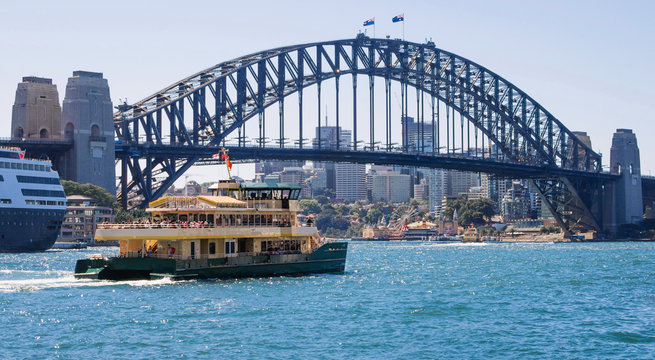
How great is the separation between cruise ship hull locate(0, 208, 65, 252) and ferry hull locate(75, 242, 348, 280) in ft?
135

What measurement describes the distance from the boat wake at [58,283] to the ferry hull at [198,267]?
39cm

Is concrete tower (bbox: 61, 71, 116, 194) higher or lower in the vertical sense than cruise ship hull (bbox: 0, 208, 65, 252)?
higher

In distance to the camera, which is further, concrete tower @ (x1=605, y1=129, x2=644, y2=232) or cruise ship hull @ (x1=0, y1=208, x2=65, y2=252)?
concrete tower @ (x1=605, y1=129, x2=644, y2=232)

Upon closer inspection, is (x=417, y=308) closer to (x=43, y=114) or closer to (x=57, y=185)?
(x=57, y=185)

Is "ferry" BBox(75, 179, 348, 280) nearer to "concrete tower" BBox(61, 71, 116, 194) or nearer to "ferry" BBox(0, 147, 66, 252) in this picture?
"ferry" BBox(0, 147, 66, 252)

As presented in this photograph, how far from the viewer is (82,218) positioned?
115625 millimetres

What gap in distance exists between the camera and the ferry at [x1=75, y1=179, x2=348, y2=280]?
4847 centimetres

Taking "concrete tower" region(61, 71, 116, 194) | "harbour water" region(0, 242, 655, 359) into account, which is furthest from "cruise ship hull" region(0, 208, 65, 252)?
"harbour water" region(0, 242, 655, 359)

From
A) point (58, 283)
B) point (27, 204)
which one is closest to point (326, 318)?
point (58, 283)

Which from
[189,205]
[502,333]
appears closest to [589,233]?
[189,205]

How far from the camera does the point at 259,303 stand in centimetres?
4103

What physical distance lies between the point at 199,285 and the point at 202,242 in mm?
3733

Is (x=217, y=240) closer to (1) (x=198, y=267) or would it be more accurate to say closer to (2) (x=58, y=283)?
(1) (x=198, y=267)

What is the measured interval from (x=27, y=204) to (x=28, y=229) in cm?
238
